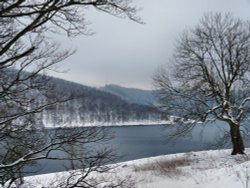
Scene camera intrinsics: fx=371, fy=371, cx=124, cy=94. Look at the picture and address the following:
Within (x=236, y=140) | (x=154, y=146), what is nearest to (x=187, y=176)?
(x=236, y=140)

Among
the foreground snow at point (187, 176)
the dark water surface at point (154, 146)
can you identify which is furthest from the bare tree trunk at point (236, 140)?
the foreground snow at point (187, 176)

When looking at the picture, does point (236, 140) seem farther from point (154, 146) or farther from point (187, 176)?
point (154, 146)

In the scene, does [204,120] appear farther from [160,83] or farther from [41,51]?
[41,51]

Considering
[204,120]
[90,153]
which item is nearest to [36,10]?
[90,153]

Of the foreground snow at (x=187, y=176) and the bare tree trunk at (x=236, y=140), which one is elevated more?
the bare tree trunk at (x=236, y=140)

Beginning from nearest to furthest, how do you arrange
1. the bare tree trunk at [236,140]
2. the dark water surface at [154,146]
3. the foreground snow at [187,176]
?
the foreground snow at [187,176]
the bare tree trunk at [236,140]
the dark water surface at [154,146]

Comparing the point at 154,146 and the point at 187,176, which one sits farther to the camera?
the point at 154,146

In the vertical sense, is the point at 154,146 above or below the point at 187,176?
below

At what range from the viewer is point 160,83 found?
2341 centimetres

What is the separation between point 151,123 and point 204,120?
5308 inches

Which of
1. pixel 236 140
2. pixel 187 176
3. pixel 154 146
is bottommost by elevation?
pixel 154 146

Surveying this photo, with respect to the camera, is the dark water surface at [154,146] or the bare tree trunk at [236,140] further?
the dark water surface at [154,146]

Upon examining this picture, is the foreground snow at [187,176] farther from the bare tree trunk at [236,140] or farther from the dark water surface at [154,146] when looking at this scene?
the bare tree trunk at [236,140]

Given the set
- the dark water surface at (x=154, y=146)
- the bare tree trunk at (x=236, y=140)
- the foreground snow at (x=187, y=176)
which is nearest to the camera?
the foreground snow at (x=187, y=176)
